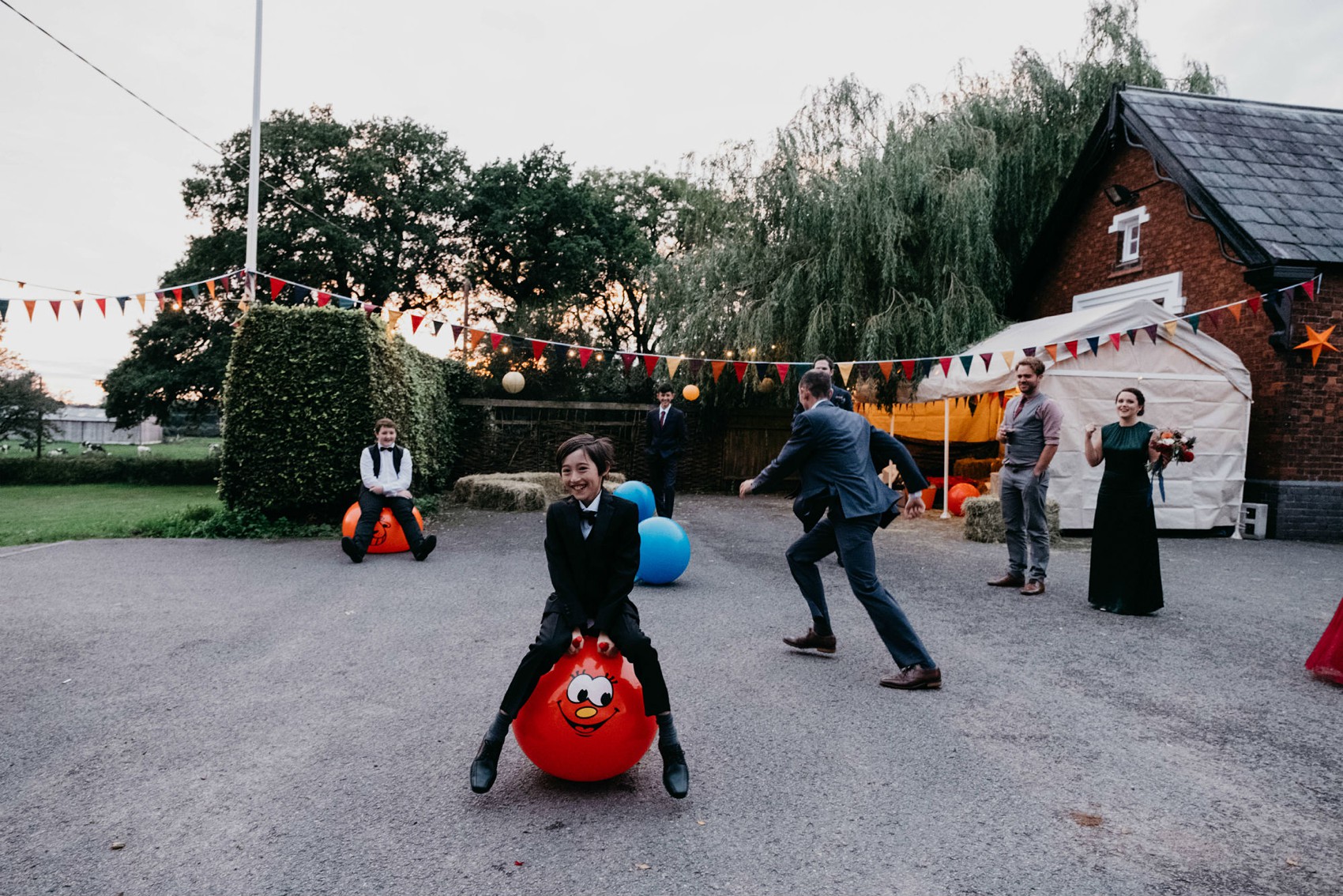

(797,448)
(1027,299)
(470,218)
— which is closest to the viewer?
(797,448)

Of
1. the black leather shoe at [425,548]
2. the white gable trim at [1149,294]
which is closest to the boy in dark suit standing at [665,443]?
the black leather shoe at [425,548]

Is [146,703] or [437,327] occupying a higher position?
[437,327]

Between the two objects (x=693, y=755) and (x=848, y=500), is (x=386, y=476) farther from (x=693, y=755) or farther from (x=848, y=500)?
(x=693, y=755)

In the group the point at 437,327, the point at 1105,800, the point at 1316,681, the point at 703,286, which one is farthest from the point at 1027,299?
the point at 1105,800

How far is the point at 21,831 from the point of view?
304cm

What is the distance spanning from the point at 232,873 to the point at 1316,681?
592cm

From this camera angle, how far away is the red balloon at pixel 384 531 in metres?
9.38

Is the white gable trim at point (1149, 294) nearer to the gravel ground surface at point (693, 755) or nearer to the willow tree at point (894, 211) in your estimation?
the willow tree at point (894, 211)

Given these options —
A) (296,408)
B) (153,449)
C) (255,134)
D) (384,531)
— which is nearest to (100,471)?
(255,134)

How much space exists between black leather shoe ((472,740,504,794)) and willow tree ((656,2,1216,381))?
12850 millimetres

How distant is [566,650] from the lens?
339 cm

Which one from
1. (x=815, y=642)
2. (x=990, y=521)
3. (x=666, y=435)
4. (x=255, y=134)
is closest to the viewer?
(x=815, y=642)

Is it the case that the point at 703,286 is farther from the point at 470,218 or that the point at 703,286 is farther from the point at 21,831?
the point at 470,218

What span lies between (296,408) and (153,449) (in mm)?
45928
